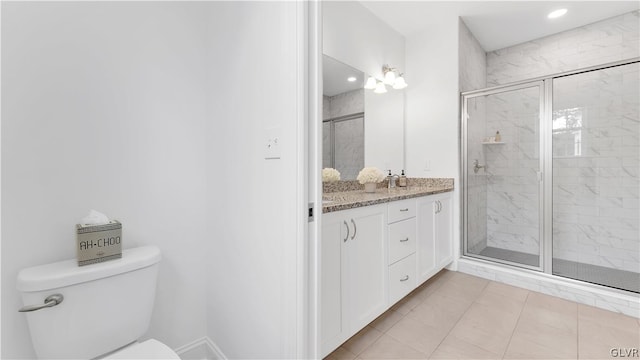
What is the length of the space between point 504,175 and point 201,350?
315cm

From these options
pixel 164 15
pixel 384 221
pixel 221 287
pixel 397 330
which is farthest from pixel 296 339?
pixel 164 15

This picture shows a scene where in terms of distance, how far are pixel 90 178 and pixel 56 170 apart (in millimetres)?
106

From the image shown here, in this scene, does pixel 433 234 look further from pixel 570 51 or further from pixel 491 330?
pixel 570 51

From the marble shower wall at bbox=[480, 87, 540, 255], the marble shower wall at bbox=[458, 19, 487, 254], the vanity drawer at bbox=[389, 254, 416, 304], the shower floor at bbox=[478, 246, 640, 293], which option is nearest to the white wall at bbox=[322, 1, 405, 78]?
the marble shower wall at bbox=[458, 19, 487, 254]

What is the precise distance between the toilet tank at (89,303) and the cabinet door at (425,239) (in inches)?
69.4

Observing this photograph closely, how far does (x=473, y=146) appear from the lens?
2768 millimetres

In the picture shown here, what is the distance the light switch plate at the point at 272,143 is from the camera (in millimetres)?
1012

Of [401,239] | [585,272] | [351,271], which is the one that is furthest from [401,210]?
[585,272]

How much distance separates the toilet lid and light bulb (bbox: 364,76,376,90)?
2.38 metres

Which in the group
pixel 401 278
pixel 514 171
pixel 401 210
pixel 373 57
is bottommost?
pixel 401 278

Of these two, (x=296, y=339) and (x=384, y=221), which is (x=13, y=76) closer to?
(x=296, y=339)

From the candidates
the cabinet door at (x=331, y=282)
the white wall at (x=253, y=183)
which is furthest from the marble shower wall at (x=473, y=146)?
the white wall at (x=253, y=183)

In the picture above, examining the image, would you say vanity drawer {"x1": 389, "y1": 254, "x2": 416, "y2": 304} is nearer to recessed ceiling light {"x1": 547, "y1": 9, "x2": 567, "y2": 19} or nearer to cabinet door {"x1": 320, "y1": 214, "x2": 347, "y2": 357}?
cabinet door {"x1": 320, "y1": 214, "x2": 347, "y2": 357}

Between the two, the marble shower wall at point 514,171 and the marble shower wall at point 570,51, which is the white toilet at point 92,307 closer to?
the marble shower wall at point 514,171
